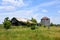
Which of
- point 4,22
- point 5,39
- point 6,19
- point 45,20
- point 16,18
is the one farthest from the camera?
point 45,20

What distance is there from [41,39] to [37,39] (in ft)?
2.02

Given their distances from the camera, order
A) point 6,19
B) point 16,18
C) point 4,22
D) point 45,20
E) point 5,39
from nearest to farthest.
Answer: point 5,39 < point 4,22 < point 6,19 < point 16,18 < point 45,20

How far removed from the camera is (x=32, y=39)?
2388 centimetres

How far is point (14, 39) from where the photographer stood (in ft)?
78.0

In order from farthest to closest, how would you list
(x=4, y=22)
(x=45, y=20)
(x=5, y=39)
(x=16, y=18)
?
1. (x=45, y=20)
2. (x=16, y=18)
3. (x=4, y=22)
4. (x=5, y=39)

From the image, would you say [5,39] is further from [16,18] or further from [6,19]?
[16,18]

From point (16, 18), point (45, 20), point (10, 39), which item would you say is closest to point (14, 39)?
point (10, 39)

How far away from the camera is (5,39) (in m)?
23.7

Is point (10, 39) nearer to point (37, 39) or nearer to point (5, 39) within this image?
point (5, 39)

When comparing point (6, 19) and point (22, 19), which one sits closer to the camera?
point (6, 19)

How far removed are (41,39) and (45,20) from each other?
76.5 m

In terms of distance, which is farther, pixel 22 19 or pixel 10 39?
pixel 22 19

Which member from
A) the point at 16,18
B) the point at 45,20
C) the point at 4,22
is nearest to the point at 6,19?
the point at 4,22

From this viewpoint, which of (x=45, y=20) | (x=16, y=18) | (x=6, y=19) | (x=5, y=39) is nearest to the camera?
(x=5, y=39)
